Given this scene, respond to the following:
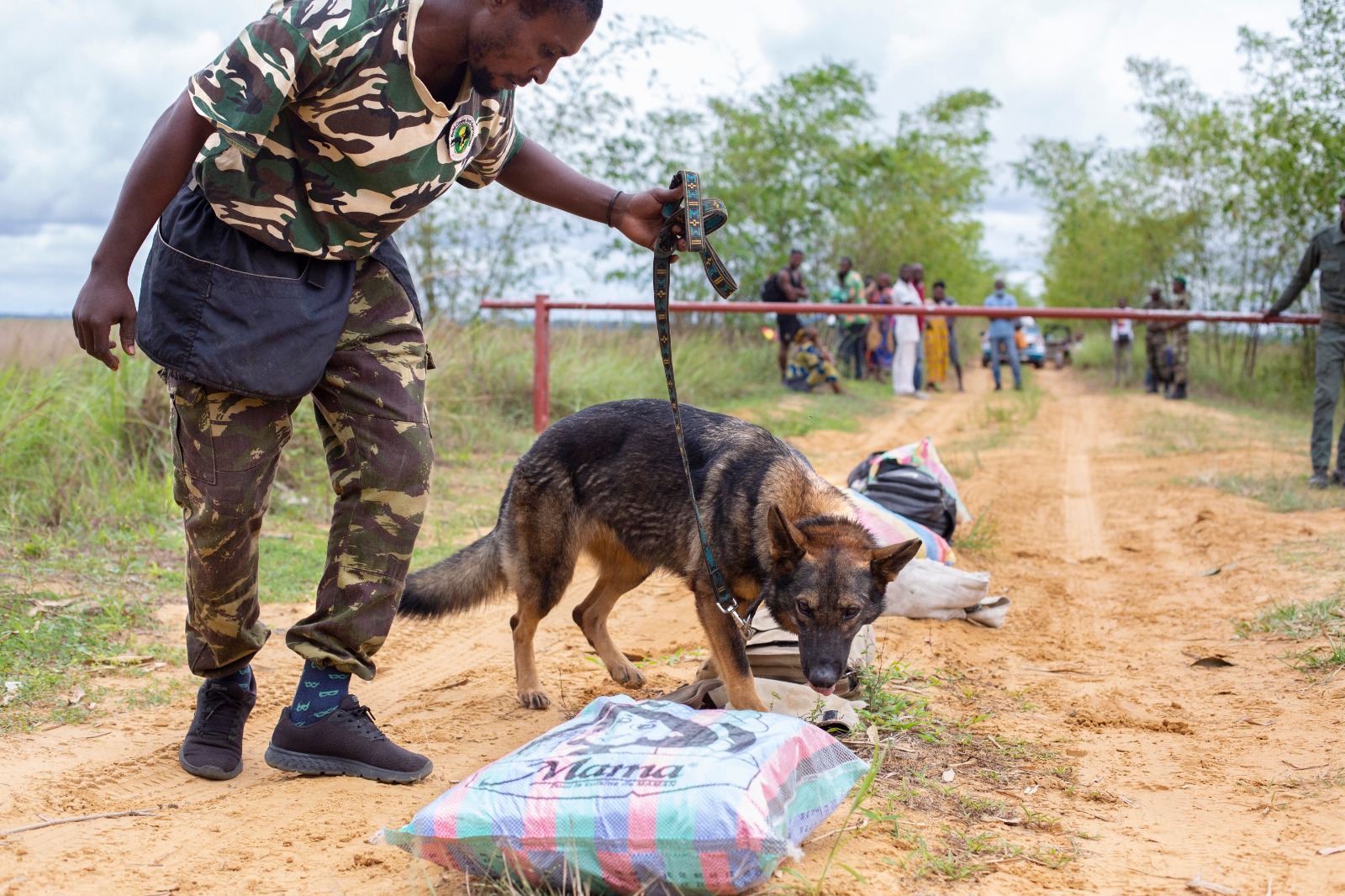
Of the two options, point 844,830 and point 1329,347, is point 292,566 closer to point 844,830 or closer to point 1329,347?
point 844,830

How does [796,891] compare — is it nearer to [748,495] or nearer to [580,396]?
[748,495]

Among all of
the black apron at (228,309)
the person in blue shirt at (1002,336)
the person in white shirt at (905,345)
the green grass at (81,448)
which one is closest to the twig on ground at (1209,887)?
the black apron at (228,309)

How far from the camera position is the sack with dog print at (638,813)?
2033mm

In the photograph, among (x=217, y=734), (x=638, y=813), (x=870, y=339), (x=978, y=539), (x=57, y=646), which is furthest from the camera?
(x=870, y=339)

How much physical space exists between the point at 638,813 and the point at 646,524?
182 centimetres

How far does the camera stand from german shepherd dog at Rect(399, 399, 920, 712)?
3.51 metres

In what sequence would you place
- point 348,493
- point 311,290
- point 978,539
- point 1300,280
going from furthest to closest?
→ 1. point 1300,280
2. point 978,539
3. point 348,493
4. point 311,290

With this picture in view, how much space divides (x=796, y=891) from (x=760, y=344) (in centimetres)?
1528

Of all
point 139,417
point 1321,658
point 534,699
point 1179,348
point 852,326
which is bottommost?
point 534,699

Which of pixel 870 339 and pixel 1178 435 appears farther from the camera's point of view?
pixel 870 339

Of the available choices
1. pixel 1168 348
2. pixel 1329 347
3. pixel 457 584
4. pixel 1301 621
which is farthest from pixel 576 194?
pixel 1168 348

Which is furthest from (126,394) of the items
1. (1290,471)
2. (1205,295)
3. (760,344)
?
(1205,295)

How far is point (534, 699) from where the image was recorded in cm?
383

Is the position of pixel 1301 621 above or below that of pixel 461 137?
below
